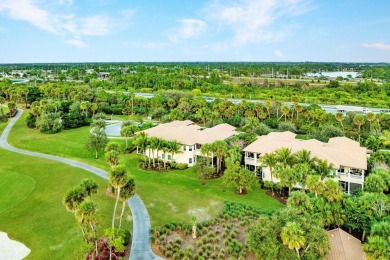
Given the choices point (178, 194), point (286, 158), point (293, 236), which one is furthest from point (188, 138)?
point (293, 236)

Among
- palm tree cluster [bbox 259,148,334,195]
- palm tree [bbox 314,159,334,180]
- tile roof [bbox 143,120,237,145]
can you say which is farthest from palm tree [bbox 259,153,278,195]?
tile roof [bbox 143,120,237,145]

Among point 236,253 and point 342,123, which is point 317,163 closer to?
Answer: point 236,253

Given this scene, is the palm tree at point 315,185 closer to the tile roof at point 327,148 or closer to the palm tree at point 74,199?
the tile roof at point 327,148

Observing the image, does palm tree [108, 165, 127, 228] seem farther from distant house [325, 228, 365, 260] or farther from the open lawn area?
distant house [325, 228, 365, 260]

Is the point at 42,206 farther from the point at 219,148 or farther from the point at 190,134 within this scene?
the point at 190,134

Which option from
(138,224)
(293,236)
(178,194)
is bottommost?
(138,224)

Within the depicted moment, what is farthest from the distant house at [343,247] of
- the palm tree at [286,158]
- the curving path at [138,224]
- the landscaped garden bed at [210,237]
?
the curving path at [138,224]
